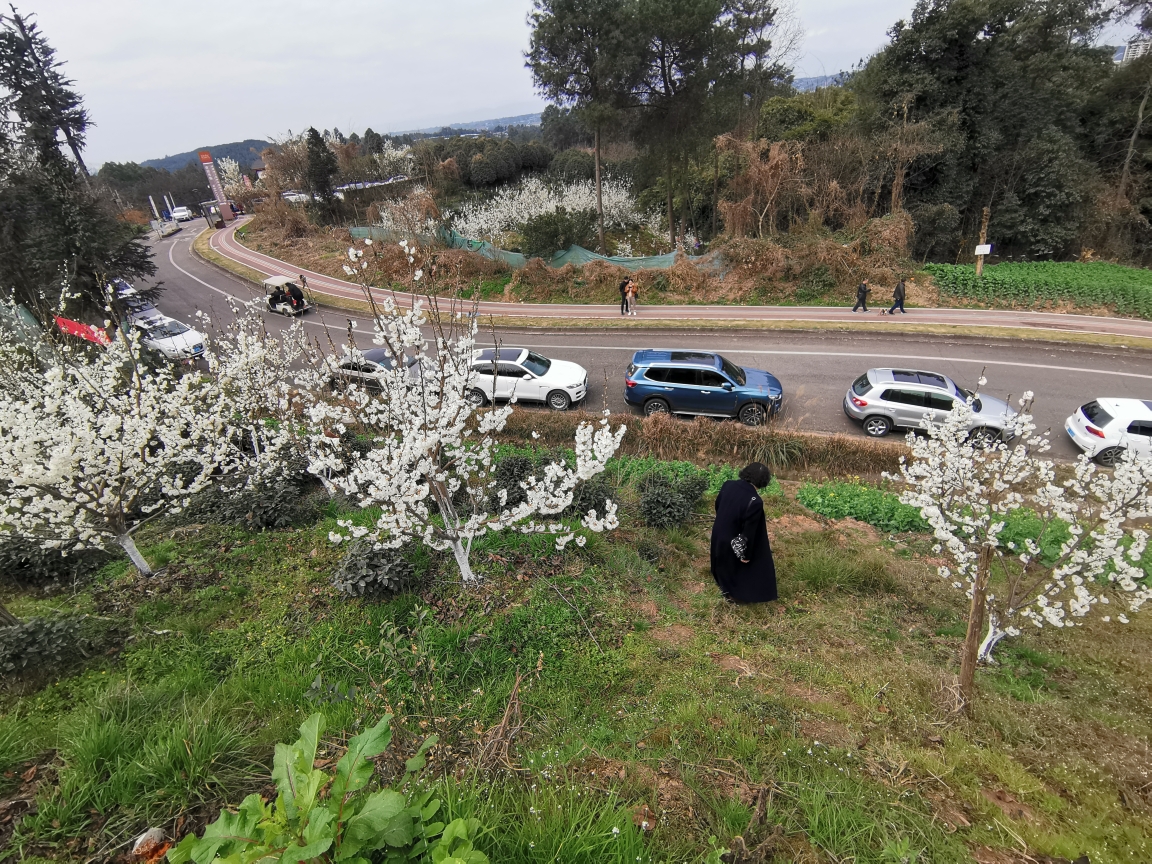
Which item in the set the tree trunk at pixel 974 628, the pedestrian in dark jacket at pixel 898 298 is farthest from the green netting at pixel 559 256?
the tree trunk at pixel 974 628

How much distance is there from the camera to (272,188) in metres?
43.1

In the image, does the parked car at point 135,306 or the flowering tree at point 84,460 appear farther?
the parked car at point 135,306

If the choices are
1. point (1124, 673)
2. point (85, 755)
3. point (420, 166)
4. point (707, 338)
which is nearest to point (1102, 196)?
point (707, 338)

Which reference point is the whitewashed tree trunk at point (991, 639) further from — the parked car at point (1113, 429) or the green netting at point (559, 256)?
the green netting at point (559, 256)

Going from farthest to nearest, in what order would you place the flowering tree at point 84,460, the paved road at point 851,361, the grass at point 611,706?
the paved road at point 851,361 < the flowering tree at point 84,460 < the grass at point 611,706

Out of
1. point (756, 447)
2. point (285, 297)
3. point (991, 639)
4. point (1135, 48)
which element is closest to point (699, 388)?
point (756, 447)

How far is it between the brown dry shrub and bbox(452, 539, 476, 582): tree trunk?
19.0 feet

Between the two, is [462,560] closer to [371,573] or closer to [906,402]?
[371,573]

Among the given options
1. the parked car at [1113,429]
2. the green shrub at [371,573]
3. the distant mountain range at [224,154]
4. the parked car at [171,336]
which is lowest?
the parked car at [1113,429]

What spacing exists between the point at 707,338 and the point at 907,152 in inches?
558

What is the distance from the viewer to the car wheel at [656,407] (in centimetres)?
1415

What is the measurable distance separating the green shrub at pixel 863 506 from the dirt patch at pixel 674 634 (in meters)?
5.02

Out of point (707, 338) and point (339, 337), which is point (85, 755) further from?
point (339, 337)

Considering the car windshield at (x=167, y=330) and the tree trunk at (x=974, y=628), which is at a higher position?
the car windshield at (x=167, y=330)
